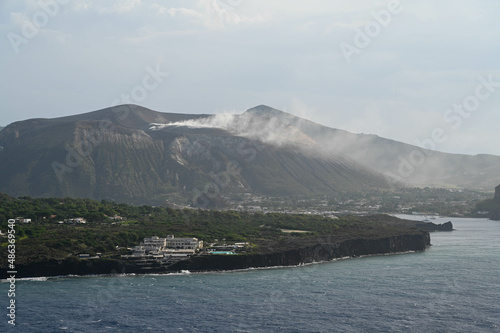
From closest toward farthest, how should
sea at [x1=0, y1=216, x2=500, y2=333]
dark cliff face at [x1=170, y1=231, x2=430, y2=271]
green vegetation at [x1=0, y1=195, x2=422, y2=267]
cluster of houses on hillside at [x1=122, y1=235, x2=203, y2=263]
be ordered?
sea at [x1=0, y1=216, x2=500, y2=333], dark cliff face at [x1=170, y1=231, x2=430, y2=271], cluster of houses on hillside at [x1=122, y1=235, x2=203, y2=263], green vegetation at [x1=0, y1=195, x2=422, y2=267]

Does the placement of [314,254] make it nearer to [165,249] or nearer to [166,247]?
[166,247]

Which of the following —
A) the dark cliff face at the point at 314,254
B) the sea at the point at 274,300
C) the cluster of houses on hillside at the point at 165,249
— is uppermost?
the cluster of houses on hillside at the point at 165,249

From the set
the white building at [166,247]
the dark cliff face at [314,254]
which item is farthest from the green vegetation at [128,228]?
the dark cliff face at [314,254]

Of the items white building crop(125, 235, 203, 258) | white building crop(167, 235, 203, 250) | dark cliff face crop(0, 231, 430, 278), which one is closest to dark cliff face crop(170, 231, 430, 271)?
dark cliff face crop(0, 231, 430, 278)

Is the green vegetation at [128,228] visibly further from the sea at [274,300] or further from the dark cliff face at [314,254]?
the sea at [274,300]

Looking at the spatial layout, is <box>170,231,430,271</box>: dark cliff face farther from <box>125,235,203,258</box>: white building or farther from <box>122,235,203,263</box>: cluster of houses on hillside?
<box>125,235,203,258</box>: white building
